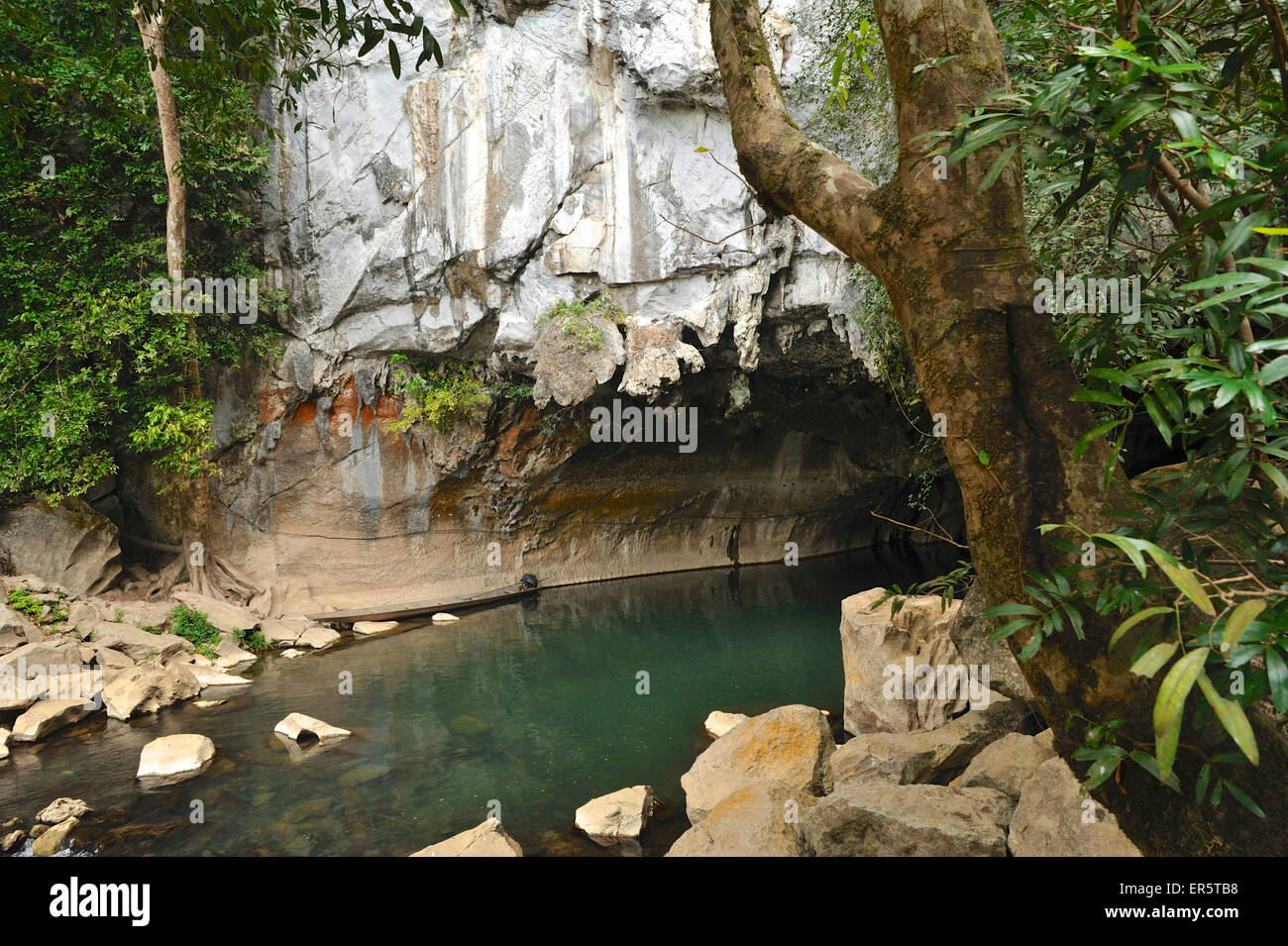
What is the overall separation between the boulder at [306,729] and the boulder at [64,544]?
5.07 metres

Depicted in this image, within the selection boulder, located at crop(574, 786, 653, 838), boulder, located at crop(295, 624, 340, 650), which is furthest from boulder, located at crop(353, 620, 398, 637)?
boulder, located at crop(574, 786, 653, 838)

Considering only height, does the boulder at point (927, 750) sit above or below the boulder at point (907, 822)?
below

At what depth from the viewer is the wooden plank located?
12031 mm

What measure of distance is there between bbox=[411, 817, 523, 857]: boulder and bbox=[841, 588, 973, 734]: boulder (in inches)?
130

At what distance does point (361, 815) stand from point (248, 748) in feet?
6.33

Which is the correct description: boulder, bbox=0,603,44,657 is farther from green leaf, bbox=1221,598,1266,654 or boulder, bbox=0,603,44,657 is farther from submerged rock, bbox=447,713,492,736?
green leaf, bbox=1221,598,1266,654

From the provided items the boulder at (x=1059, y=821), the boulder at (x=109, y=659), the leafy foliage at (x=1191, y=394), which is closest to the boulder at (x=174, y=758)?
the boulder at (x=109, y=659)

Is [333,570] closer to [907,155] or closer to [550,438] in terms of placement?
[550,438]

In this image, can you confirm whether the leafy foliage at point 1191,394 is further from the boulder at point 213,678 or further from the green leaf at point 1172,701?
the boulder at point 213,678

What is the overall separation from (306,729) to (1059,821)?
21.1 ft

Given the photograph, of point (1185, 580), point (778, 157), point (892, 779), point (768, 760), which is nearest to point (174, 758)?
point (768, 760)

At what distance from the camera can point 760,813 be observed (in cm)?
A: 423

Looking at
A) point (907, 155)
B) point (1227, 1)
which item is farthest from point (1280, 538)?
point (1227, 1)

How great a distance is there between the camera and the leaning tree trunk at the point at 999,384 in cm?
208
